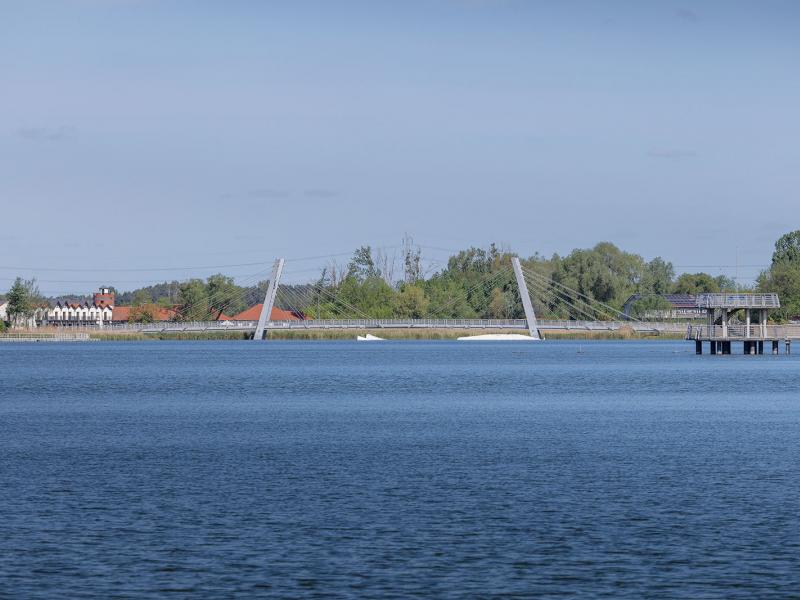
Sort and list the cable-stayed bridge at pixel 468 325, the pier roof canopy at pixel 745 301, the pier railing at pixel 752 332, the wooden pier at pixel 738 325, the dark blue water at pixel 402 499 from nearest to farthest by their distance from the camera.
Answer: the dark blue water at pixel 402 499
the pier roof canopy at pixel 745 301
the wooden pier at pixel 738 325
the pier railing at pixel 752 332
the cable-stayed bridge at pixel 468 325

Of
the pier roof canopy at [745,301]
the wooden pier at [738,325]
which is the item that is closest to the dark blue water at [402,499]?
the pier roof canopy at [745,301]

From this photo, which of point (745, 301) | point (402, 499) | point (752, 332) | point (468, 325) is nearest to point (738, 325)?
point (752, 332)

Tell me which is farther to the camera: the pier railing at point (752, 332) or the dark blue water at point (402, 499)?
the pier railing at point (752, 332)

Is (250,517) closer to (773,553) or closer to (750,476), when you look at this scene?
(773,553)

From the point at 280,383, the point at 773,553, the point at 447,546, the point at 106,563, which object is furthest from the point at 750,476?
the point at 280,383

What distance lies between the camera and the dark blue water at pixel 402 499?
22438mm

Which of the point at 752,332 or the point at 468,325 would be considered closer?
the point at 752,332

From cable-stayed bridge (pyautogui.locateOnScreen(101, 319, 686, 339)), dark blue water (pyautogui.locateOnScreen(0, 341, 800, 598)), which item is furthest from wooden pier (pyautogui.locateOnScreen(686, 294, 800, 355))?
dark blue water (pyautogui.locateOnScreen(0, 341, 800, 598))

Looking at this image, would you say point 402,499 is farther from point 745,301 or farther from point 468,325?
point 468,325

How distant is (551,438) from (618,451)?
16.2 ft

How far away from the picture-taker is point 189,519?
27953 millimetres

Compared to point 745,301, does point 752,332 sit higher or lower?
lower

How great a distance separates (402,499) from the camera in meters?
30.8

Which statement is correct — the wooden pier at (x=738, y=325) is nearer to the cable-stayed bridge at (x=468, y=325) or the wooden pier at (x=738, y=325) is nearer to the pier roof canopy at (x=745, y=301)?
the pier roof canopy at (x=745, y=301)
